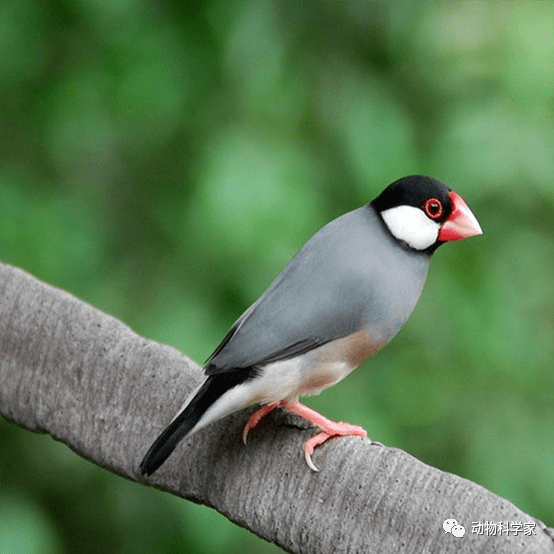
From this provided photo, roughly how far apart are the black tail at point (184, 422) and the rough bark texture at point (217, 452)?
8cm

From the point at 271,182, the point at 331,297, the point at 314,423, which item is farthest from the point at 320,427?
the point at 271,182

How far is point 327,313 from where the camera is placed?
105 centimetres

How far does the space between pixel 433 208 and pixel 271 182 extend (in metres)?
0.43

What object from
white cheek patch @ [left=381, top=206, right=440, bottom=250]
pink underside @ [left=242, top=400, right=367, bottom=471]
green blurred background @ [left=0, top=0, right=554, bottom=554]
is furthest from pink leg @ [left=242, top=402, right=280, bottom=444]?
green blurred background @ [left=0, top=0, right=554, bottom=554]

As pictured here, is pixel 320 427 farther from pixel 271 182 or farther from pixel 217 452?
pixel 271 182

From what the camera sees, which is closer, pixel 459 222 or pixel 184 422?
pixel 184 422

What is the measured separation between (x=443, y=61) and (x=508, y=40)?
0.35 ft

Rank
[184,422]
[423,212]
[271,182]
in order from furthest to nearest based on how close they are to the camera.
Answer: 1. [271,182]
2. [423,212]
3. [184,422]

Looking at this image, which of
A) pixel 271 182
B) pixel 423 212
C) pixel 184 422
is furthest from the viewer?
pixel 271 182

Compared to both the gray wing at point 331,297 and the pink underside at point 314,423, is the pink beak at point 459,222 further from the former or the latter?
the pink underside at point 314,423

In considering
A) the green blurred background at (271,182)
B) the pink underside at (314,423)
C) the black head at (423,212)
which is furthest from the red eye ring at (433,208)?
the green blurred background at (271,182)

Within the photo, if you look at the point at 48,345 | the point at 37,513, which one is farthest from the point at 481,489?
the point at 37,513

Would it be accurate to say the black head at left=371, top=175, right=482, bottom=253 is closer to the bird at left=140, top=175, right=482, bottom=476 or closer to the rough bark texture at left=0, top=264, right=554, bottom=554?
the bird at left=140, top=175, right=482, bottom=476

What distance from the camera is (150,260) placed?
1.71 metres
